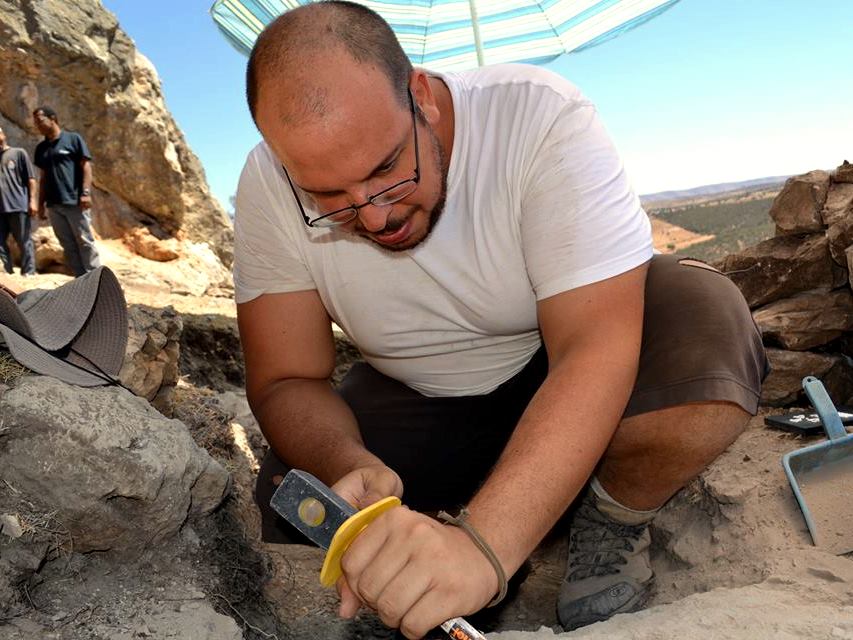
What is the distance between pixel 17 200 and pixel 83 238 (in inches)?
27.6

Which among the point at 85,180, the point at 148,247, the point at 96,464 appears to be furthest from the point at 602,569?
the point at 148,247

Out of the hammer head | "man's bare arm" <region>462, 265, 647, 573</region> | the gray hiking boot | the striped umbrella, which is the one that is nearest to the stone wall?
the gray hiking boot

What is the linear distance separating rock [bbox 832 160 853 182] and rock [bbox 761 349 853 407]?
86cm

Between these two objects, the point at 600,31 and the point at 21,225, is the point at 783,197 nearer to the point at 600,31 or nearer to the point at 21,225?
the point at 600,31

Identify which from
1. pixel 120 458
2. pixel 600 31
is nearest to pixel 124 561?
pixel 120 458

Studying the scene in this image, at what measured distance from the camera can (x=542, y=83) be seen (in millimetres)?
1861

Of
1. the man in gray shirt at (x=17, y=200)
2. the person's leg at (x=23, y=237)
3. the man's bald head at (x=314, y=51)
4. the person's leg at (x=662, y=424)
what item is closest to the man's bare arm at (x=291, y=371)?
the man's bald head at (x=314, y=51)

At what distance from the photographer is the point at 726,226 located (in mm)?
36000

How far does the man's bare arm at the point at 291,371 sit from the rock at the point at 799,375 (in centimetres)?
190

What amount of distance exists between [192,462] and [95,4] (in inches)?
382

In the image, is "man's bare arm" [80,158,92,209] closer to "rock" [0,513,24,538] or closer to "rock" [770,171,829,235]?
"rock" [770,171,829,235]

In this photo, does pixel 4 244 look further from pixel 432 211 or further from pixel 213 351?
pixel 432 211

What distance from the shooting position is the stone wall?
3035 millimetres

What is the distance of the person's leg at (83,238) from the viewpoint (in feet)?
22.2
